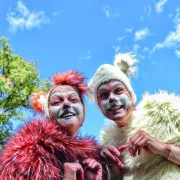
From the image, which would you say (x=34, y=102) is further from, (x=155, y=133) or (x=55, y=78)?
(x=155, y=133)

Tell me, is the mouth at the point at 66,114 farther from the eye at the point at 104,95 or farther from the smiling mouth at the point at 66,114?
Answer: the eye at the point at 104,95

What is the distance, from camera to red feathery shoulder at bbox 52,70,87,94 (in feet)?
9.34

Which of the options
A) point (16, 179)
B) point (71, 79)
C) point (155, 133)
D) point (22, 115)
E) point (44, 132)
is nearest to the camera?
point (16, 179)

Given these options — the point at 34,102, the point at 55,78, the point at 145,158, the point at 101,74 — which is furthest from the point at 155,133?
the point at 34,102

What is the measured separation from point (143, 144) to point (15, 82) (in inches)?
494

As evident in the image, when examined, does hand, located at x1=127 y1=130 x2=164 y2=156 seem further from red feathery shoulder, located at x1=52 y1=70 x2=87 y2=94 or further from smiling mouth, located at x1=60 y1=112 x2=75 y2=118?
red feathery shoulder, located at x1=52 y1=70 x2=87 y2=94

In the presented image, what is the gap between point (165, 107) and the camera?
8.54ft

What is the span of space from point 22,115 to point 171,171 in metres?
12.7

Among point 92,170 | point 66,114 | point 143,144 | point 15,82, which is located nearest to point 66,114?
point 66,114

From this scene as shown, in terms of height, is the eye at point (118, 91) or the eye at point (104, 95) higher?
the eye at point (118, 91)

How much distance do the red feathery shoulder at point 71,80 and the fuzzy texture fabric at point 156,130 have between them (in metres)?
0.53

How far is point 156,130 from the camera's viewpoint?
257 cm

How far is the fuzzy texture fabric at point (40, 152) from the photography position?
2.11 metres

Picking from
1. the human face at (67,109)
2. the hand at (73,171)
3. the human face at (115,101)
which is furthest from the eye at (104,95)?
the hand at (73,171)
